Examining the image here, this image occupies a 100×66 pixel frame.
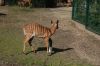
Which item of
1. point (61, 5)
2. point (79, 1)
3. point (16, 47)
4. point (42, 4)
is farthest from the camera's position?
point (61, 5)

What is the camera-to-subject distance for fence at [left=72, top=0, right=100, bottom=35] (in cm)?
1418

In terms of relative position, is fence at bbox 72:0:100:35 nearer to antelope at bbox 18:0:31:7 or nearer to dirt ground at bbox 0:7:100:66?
dirt ground at bbox 0:7:100:66

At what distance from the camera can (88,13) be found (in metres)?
15.4

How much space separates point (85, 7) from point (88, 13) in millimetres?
879

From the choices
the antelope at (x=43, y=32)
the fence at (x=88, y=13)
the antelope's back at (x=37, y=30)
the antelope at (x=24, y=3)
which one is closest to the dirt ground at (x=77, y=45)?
the fence at (x=88, y=13)

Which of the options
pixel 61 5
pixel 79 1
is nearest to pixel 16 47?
pixel 79 1

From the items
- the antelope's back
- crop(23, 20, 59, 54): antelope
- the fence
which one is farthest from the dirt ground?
the antelope's back

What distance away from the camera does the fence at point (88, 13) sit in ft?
46.5

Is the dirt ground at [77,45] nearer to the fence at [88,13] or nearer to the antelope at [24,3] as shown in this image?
the fence at [88,13]

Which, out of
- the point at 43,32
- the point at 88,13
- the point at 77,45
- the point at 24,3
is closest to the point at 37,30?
the point at 43,32

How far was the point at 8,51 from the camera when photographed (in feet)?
34.5

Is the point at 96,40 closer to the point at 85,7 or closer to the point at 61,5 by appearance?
the point at 85,7

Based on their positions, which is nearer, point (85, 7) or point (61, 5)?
point (85, 7)

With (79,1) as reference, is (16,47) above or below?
below
